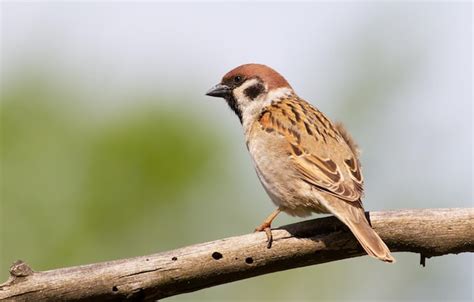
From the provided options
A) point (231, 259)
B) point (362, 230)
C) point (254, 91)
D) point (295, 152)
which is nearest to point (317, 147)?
point (295, 152)

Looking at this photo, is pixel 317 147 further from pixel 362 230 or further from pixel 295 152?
pixel 362 230

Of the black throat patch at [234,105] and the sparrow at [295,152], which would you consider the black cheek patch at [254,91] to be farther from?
the black throat patch at [234,105]

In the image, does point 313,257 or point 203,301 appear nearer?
point 313,257

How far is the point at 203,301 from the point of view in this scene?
39.9 ft

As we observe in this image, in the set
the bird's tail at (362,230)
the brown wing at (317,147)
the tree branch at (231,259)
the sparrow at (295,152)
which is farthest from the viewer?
the brown wing at (317,147)

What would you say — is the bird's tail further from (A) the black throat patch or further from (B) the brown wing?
(A) the black throat patch

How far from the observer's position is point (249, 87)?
8680 millimetres

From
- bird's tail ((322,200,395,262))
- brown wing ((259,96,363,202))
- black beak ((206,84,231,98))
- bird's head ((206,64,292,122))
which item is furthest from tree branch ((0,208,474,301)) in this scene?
black beak ((206,84,231,98))

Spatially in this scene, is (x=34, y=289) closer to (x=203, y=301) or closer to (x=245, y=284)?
(x=203, y=301)

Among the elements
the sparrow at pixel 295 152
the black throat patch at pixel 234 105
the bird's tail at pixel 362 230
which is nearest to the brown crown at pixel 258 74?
the sparrow at pixel 295 152

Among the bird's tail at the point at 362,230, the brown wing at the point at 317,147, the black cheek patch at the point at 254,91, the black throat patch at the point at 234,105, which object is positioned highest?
the black cheek patch at the point at 254,91

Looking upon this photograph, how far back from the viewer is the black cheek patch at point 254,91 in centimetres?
868

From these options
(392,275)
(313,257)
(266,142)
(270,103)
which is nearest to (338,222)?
(313,257)

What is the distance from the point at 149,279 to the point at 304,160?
5.84ft
